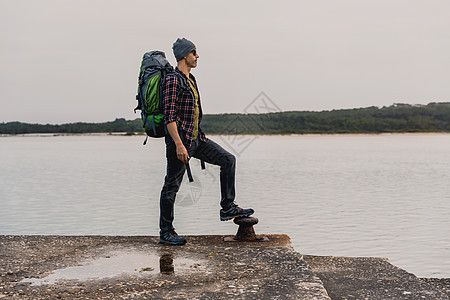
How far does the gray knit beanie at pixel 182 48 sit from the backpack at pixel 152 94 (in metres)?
0.18

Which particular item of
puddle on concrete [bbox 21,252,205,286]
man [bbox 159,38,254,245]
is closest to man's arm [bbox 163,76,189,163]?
man [bbox 159,38,254,245]

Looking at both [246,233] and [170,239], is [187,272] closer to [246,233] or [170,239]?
[170,239]

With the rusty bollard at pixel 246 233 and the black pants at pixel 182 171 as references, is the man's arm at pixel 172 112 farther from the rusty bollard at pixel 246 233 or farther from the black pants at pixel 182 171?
the rusty bollard at pixel 246 233

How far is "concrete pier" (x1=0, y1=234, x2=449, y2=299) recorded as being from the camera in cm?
420

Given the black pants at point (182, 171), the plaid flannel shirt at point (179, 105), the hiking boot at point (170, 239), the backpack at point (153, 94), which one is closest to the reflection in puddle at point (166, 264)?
the hiking boot at point (170, 239)

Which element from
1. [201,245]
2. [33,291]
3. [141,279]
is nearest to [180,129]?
[201,245]

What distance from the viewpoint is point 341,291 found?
499 centimetres

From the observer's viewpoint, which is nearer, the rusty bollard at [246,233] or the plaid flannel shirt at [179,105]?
the plaid flannel shirt at [179,105]

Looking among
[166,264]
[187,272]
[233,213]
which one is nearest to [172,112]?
[233,213]

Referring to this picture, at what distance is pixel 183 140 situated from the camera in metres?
5.60

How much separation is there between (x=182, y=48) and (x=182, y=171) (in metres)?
1.29

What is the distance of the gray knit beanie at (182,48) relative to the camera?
221 inches

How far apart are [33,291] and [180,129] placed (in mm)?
2170

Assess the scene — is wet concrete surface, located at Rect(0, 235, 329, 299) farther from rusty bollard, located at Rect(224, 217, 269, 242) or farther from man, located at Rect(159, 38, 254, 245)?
man, located at Rect(159, 38, 254, 245)
